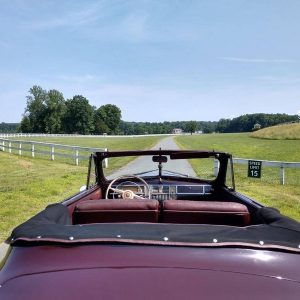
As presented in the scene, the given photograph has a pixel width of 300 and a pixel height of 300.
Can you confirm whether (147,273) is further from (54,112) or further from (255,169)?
(54,112)

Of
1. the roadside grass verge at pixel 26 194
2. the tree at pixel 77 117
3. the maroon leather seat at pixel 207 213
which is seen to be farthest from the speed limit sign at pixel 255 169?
the tree at pixel 77 117

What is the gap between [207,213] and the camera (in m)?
3.30

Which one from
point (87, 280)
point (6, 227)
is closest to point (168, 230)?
point (87, 280)

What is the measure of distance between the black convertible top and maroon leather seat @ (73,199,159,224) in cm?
84

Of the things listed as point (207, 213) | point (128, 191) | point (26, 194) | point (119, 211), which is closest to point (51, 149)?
point (26, 194)

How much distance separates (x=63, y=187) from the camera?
12227 millimetres

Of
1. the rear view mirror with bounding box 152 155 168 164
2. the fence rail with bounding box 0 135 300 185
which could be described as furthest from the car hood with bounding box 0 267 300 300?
the fence rail with bounding box 0 135 300 185

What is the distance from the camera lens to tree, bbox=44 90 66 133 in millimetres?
130000

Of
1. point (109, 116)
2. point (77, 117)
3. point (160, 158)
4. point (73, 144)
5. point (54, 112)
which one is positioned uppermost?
point (54, 112)

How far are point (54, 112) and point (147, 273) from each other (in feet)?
437

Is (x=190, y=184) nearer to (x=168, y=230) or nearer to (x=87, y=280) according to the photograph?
(x=168, y=230)

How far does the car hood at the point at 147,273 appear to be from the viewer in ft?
6.22

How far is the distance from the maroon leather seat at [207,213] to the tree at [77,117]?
5211 inches

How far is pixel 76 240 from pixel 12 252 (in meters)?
0.40
